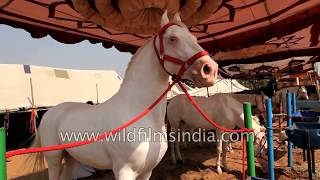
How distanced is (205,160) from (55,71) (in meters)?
6.29

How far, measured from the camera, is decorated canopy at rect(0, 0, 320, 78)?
2.58 m

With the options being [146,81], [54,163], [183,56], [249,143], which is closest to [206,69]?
[183,56]

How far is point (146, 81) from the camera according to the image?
219 cm

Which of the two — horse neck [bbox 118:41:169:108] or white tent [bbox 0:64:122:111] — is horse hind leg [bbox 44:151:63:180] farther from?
white tent [bbox 0:64:122:111]

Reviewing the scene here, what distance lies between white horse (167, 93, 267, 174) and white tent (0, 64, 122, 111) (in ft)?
14.1

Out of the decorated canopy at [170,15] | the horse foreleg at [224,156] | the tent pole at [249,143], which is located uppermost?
the decorated canopy at [170,15]

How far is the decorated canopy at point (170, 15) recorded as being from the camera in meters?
2.58

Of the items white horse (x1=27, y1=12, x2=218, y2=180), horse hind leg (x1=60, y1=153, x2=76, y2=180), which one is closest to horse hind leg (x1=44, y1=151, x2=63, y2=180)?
horse hind leg (x1=60, y1=153, x2=76, y2=180)

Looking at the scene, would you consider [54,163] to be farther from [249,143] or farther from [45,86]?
[45,86]

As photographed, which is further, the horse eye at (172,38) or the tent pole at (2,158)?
the horse eye at (172,38)

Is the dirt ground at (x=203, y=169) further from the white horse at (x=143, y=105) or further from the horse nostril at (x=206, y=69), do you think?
the horse nostril at (x=206, y=69)

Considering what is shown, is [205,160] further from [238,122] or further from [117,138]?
[117,138]

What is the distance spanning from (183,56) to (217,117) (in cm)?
405


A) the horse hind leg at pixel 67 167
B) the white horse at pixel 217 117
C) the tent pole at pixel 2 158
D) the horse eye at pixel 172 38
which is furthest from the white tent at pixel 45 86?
the tent pole at pixel 2 158
